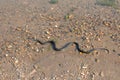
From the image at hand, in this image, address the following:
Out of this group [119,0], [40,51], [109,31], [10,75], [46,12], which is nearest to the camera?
[10,75]

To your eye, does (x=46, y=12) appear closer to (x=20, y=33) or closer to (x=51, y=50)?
(x=20, y=33)

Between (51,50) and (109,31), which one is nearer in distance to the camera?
(51,50)

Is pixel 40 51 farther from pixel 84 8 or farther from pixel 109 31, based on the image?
pixel 84 8

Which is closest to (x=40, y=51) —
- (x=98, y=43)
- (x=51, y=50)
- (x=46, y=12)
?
(x=51, y=50)

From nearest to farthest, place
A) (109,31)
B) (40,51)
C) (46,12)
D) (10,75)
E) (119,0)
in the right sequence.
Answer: (10,75)
(40,51)
(109,31)
(46,12)
(119,0)

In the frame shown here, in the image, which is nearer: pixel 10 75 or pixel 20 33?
pixel 10 75

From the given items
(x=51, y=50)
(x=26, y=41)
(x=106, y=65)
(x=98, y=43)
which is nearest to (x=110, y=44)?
(x=98, y=43)
